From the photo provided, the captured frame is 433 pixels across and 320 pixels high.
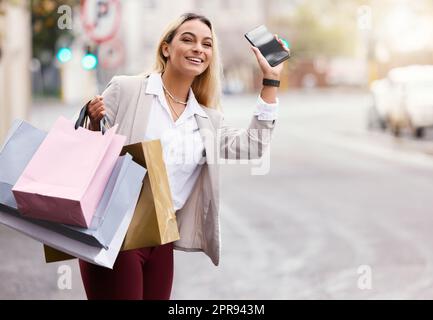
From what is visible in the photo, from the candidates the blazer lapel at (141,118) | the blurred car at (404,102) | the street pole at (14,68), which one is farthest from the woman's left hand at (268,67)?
the blurred car at (404,102)

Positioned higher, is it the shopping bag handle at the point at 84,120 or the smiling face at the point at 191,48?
the smiling face at the point at 191,48

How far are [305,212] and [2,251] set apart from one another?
159 inches

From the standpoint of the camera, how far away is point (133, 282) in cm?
317

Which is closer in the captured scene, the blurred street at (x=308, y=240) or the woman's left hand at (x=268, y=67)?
the woman's left hand at (x=268, y=67)

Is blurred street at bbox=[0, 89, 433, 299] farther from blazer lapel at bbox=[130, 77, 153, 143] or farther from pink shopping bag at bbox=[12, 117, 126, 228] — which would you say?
pink shopping bag at bbox=[12, 117, 126, 228]

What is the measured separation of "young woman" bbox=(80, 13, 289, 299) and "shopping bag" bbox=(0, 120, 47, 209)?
0.25m

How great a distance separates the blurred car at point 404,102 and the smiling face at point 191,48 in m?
18.7

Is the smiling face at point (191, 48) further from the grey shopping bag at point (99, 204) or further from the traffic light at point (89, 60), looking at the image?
the traffic light at point (89, 60)

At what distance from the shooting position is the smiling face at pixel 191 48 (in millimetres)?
3234

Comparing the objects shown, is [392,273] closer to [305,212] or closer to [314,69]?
[305,212]

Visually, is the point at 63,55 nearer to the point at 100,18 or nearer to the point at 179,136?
the point at 100,18

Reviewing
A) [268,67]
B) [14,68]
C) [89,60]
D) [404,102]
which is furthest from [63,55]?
[404,102]

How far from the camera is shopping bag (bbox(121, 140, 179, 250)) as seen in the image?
297cm
